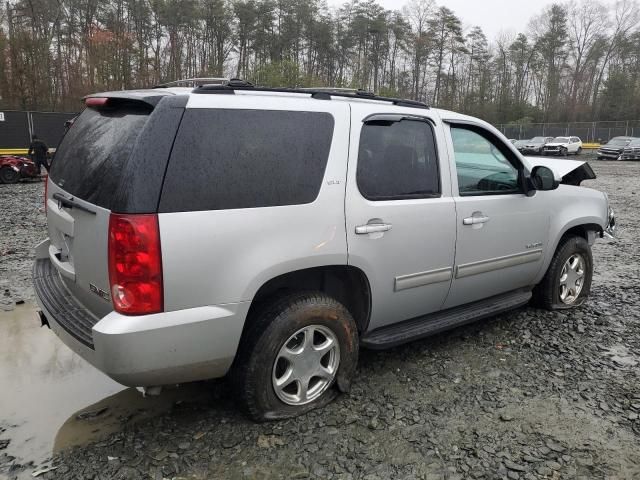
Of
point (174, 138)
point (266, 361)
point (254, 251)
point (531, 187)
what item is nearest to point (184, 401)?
point (266, 361)

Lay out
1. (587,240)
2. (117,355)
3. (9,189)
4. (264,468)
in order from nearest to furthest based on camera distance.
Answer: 1. (117,355)
2. (264,468)
3. (587,240)
4. (9,189)

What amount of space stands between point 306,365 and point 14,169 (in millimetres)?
16092

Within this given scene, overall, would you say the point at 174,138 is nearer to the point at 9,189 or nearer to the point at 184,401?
the point at 184,401

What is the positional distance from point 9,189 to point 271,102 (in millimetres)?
14645

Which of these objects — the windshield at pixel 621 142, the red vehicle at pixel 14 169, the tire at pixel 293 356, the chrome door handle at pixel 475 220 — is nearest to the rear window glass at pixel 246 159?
the tire at pixel 293 356

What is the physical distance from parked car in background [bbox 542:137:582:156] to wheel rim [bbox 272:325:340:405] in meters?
38.4

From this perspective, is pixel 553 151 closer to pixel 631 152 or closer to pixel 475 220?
pixel 631 152

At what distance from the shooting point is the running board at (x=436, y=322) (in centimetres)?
343

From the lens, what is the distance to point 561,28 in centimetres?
6406

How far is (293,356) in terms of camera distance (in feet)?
9.87

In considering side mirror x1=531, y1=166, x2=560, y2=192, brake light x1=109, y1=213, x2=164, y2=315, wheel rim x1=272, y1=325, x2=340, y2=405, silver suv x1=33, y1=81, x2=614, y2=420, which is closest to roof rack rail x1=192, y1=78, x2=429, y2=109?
silver suv x1=33, y1=81, x2=614, y2=420

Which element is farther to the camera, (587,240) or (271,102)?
(587,240)

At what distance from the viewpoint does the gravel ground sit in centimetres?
270

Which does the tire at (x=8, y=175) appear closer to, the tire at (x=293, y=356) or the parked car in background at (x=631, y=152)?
the tire at (x=293, y=356)
